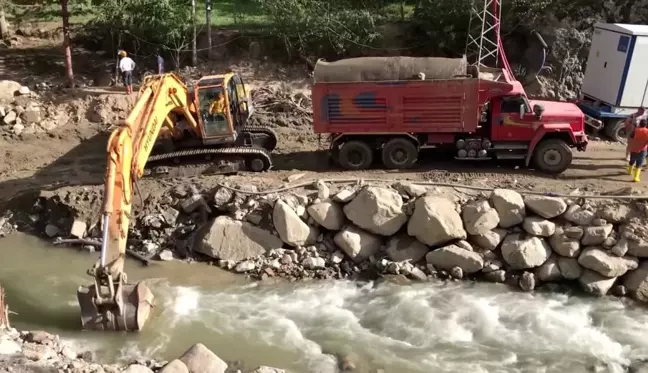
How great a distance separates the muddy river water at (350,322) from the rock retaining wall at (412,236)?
388mm

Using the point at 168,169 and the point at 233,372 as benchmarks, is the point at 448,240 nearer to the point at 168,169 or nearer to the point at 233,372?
the point at 233,372

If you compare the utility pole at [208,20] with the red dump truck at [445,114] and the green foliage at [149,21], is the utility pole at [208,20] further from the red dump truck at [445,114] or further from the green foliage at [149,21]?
the red dump truck at [445,114]

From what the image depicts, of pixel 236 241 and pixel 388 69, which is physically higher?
pixel 388 69

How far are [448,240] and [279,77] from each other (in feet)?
32.1

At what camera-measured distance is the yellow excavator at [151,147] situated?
9734 mm

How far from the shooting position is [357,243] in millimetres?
12219

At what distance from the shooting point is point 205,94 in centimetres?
1372

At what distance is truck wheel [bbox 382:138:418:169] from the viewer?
553 inches

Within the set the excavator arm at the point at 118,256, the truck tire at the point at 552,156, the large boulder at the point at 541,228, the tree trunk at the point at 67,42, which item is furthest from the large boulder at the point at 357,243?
the tree trunk at the point at 67,42

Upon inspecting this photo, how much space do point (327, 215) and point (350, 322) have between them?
2386 mm

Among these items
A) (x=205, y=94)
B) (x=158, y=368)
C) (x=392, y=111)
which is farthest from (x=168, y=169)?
(x=158, y=368)

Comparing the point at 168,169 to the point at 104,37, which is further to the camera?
the point at 104,37

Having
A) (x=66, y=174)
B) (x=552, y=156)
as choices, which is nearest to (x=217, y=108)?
(x=66, y=174)

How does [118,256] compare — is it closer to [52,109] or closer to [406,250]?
[406,250]
